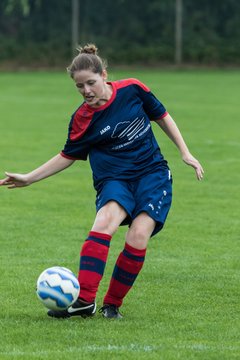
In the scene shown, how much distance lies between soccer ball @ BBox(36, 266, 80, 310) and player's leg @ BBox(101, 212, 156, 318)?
30cm

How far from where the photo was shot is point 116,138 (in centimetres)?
646

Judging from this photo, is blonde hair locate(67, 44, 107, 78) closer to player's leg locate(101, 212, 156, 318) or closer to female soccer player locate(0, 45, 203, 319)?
female soccer player locate(0, 45, 203, 319)

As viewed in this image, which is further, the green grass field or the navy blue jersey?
the navy blue jersey

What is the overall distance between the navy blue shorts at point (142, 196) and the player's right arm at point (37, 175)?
1.24 feet

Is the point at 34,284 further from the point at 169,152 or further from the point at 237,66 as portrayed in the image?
the point at 237,66

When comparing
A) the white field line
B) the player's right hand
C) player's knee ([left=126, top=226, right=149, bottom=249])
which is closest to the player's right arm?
the player's right hand

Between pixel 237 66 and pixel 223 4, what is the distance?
4.50 m

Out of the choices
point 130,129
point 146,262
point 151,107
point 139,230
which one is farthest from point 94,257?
point 146,262

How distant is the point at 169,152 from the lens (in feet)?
53.0

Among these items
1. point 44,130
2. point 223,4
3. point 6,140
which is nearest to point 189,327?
point 6,140

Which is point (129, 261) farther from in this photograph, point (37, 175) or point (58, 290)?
point (37, 175)

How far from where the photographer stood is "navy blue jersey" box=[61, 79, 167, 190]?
6445mm

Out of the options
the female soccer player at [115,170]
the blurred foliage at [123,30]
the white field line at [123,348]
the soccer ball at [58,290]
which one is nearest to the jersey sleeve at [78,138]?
the female soccer player at [115,170]

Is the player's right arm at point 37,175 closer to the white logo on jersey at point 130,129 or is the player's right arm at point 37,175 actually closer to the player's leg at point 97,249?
the white logo on jersey at point 130,129
